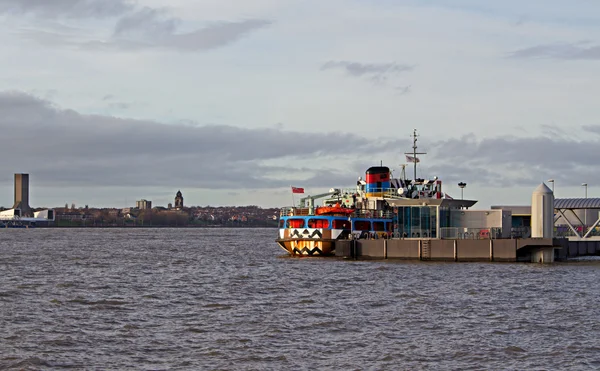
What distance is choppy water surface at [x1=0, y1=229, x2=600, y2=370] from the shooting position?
31.1 meters

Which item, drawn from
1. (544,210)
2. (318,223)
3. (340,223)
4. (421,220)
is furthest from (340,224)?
(544,210)

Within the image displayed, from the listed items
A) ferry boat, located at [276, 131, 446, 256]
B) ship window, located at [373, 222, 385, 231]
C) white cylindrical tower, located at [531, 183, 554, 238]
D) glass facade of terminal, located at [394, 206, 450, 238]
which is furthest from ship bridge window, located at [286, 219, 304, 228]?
white cylindrical tower, located at [531, 183, 554, 238]

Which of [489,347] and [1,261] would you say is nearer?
[489,347]

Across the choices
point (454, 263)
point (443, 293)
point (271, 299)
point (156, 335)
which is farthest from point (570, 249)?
point (156, 335)

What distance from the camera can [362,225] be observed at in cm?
8294

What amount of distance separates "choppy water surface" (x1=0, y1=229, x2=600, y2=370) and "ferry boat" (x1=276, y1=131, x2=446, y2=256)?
14.9 m

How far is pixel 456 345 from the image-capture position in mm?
33688

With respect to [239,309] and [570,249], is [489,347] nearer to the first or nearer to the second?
[239,309]

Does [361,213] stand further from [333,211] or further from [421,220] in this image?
[421,220]

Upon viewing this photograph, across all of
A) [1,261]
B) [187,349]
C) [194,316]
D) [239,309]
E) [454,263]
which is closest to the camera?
[187,349]

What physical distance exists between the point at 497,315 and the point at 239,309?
41.0 ft

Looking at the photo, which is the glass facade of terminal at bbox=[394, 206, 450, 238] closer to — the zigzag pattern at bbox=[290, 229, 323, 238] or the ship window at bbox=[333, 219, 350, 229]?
the ship window at bbox=[333, 219, 350, 229]

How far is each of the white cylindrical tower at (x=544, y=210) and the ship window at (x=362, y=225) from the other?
16.9 m

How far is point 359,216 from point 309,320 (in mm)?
43227
